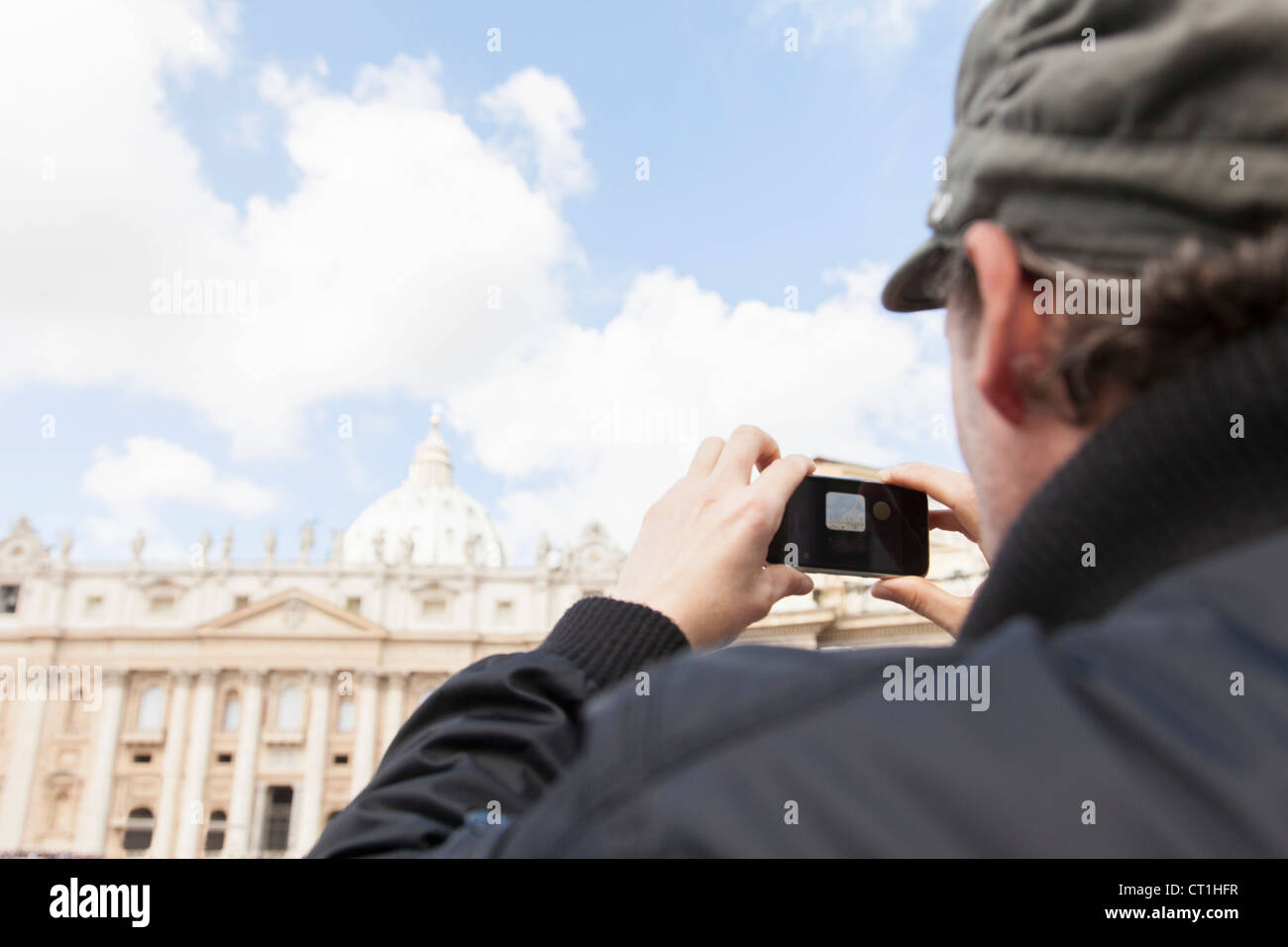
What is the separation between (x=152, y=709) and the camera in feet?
123

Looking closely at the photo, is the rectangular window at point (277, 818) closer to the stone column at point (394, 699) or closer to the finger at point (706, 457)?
the stone column at point (394, 699)

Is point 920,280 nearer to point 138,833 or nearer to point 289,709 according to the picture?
point 289,709

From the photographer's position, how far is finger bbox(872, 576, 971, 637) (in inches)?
73.5

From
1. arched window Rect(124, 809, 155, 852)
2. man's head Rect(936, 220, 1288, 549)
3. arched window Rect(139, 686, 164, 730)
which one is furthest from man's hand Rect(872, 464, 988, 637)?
arched window Rect(139, 686, 164, 730)

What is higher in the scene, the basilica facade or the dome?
the dome

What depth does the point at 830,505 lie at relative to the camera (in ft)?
6.48

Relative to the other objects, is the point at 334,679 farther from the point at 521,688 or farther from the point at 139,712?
the point at 521,688

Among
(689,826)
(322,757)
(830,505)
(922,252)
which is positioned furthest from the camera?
(322,757)

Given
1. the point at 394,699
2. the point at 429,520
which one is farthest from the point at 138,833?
the point at 429,520

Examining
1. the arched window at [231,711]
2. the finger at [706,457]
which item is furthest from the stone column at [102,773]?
the finger at [706,457]

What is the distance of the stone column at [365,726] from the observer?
36.4 m

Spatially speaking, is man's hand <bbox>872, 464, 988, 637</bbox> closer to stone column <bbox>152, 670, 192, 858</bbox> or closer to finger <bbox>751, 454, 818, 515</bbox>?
finger <bbox>751, 454, 818, 515</bbox>

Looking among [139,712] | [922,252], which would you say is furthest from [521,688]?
[139,712]
